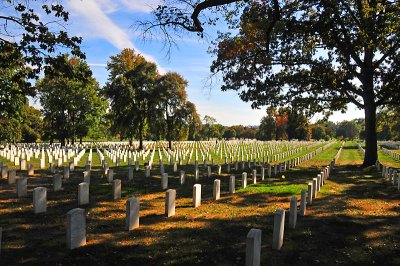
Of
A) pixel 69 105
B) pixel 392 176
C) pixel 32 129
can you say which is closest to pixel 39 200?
pixel 392 176

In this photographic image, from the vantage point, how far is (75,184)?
1238 centimetres

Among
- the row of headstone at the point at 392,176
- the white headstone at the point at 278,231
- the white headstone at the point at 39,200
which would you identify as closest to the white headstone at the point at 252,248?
the white headstone at the point at 278,231

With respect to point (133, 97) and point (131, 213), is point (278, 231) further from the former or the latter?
point (133, 97)

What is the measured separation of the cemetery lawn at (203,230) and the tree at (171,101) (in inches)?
1054

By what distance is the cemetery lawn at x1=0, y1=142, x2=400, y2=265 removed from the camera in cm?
534

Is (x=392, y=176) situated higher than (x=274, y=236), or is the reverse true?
(x=392, y=176)

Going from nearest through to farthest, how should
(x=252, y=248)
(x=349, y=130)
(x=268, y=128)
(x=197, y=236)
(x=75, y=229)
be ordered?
(x=252, y=248)
(x=75, y=229)
(x=197, y=236)
(x=268, y=128)
(x=349, y=130)

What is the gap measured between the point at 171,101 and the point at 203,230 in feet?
108

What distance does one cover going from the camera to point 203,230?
22.5ft

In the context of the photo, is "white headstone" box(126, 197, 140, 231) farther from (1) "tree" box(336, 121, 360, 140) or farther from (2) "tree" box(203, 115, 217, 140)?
(1) "tree" box(336, 121, 360, 140)

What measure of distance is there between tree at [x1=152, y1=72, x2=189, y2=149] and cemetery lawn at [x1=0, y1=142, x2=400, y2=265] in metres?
26.8

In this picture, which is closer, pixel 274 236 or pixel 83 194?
pixel 274 236

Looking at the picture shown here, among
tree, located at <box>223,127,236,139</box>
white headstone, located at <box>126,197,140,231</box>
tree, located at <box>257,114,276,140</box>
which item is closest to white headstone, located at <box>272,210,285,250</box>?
white headstone, located at <box>126,197,140,231</box>

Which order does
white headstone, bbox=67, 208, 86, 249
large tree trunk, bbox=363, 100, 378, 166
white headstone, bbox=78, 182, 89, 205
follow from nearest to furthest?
white headstone, bbox=67, 208, 86, 249
white headstone, bbox=78, 182, 89, 205
large tree trunk, bbox=363, 100, 378, 166
